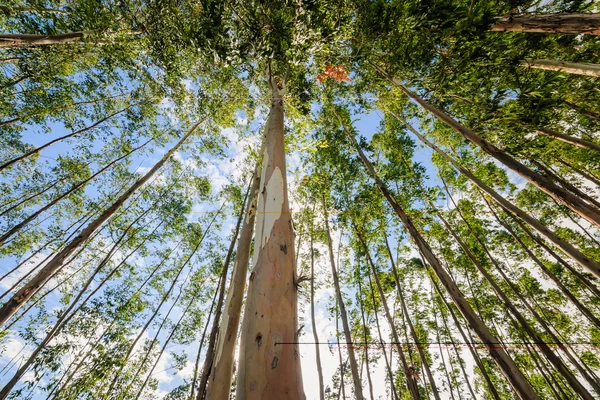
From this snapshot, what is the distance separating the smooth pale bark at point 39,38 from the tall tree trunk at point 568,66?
23.1ft

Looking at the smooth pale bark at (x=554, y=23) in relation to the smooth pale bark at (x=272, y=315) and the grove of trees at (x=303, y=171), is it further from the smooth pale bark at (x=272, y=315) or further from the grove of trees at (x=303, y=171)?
the smooth pale bark at (x=272, y=315)

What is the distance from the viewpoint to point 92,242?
890cm

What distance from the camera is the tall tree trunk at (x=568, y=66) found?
286 centimetres

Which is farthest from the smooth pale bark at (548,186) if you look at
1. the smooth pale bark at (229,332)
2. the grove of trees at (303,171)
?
the smooth pale bark at (229,332)

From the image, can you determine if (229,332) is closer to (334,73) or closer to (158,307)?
(334,73)

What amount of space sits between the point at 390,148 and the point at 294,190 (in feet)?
12.2

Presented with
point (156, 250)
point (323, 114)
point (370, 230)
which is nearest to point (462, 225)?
point (370, 230)

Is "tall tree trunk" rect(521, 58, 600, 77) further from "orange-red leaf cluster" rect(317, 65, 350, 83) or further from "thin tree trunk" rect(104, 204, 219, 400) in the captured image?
"thin tree trunk" rect(104, 204, 219, 400)

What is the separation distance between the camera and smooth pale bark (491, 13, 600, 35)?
223 centimetres

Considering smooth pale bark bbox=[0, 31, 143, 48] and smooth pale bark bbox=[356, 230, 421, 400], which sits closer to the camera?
smooth pale bark bbox=[0, 31, 143, 48]

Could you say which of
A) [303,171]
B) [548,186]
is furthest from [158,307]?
[548,186]

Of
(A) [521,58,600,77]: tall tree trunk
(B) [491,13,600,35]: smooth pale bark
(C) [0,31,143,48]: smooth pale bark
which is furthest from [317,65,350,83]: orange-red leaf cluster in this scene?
(C) [0,31,143,48]: smooth pale bark

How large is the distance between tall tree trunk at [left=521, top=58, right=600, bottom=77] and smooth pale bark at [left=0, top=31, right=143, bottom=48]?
277 inches

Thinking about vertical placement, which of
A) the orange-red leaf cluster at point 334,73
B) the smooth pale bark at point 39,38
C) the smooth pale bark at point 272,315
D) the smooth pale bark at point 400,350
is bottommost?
the smooth pale bark at point 272,315
